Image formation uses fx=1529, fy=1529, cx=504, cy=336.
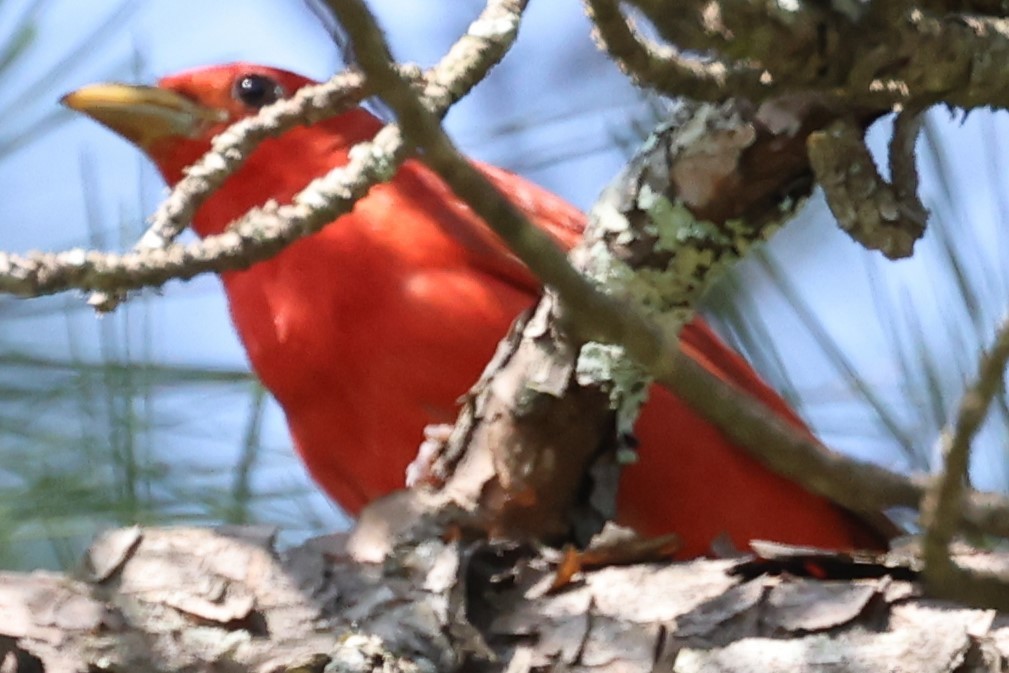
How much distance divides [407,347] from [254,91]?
0.59 m

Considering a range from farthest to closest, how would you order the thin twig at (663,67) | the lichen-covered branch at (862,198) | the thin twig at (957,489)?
the lichen-covered branch at (862,198)
the thin twig at (663,67)
the thin twig at (957,489)

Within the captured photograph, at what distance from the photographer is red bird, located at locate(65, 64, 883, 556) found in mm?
1965

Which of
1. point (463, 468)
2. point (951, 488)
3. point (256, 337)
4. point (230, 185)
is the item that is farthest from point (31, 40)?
point (951, 488)

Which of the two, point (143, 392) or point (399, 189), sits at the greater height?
point (399, 189)

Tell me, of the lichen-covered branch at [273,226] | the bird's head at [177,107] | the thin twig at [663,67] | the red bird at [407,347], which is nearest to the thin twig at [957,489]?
the thin twig at [663,67]

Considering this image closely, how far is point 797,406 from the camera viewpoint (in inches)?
94.2

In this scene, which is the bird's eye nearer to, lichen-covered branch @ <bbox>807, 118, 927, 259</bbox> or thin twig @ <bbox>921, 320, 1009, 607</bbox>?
lichen-covered branch @ <bbox>807, 118, 927, 259</bbox>

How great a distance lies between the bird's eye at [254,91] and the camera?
7.66 feet

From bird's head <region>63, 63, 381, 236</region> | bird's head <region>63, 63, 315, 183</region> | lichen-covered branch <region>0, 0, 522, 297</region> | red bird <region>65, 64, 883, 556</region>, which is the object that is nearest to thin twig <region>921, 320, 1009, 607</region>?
lichen-covered branch <region>0, 0, 522, 297</region>

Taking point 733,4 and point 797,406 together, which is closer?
point 733,4

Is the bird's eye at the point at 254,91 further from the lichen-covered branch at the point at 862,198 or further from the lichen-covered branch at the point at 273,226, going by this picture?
the lichen-covered branch at the point at 862,198

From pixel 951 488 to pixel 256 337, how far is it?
1409mm

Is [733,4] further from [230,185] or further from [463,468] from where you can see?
[230,185]

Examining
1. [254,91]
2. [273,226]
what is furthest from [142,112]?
[273,226]
